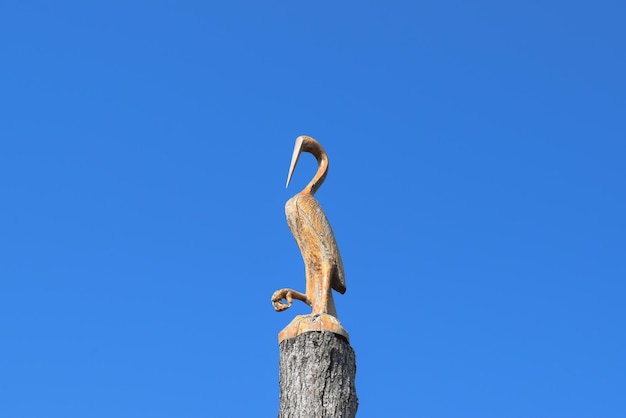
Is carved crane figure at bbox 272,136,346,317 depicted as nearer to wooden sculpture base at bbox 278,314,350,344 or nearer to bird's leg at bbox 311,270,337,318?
bird's leg at bbox 311,270,337,318

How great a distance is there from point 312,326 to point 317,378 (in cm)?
36

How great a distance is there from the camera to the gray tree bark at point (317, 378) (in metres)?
6.23

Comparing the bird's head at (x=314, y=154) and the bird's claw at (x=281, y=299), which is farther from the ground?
the bird's head at (x=314, y=154)

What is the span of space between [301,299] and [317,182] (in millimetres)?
939

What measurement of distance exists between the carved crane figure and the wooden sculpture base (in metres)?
0.12

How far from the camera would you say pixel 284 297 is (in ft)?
22.4

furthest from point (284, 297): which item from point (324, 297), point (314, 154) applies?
point (314, 154)

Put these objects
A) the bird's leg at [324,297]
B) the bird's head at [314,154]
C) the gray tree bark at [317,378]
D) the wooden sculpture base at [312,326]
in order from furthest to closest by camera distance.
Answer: the bird's head at [314,154], the bird's leg at [324,297], the wooden sculpture base at [312,326], the gray tree bark at [317,378]

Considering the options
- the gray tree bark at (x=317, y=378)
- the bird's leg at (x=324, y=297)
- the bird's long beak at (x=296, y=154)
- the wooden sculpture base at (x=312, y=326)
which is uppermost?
the bird's long beak at (x=296, y=154)

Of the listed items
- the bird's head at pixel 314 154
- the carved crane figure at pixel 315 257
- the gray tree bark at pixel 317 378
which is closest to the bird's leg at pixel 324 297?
the carved crane figure at pixel 315 257

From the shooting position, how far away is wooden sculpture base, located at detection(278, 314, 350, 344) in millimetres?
6449

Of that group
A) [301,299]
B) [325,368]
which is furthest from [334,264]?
[325,368]

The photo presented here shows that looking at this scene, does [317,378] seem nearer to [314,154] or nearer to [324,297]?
[324,297]

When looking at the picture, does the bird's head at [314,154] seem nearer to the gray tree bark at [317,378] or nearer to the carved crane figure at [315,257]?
the carved crane figure at [315,257]
